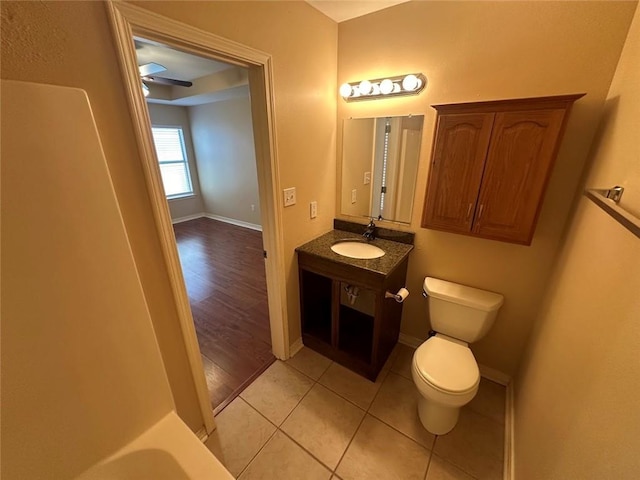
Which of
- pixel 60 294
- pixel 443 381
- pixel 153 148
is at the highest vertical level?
pixel 153 148

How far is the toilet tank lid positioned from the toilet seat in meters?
0.28

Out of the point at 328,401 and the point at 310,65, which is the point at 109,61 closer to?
the point at 310,65

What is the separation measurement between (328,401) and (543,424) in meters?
1.13

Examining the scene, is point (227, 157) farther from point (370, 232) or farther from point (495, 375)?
point (495, 375)

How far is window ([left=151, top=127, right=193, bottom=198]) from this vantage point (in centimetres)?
508

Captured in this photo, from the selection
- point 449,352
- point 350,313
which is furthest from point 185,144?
point 449,352

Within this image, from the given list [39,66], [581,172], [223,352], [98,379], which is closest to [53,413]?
[98,379]

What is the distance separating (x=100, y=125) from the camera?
86 centimetres

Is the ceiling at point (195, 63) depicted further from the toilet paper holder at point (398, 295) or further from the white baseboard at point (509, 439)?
the white baseboard at point (509, 439)

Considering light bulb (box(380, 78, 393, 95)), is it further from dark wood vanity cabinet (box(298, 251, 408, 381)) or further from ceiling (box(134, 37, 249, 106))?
ceiling (box(134, 37, 249, 106))

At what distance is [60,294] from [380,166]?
1.87 metres

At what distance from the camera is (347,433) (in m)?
1.51

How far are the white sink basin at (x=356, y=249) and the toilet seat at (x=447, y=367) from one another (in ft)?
2.22

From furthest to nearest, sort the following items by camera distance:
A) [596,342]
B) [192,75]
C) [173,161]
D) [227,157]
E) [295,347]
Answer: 1. [173,161]
2. [227,157]
3. [192,75]
4. [295,347]
5. [596,342]
